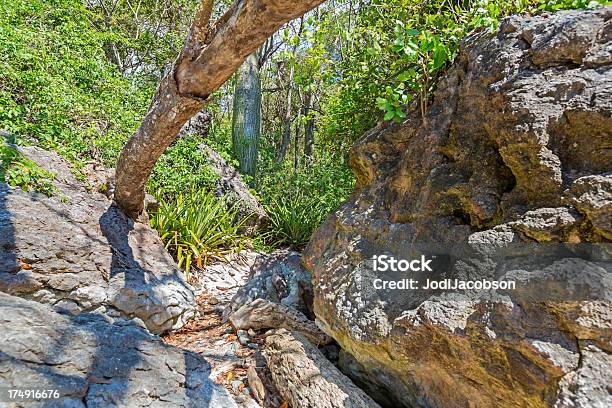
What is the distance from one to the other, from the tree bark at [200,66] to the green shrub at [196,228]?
47.1 inches

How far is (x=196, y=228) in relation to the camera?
4984mm

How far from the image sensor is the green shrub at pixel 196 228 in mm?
4695

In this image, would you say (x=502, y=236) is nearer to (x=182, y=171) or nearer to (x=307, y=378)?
(x=307, y=378)

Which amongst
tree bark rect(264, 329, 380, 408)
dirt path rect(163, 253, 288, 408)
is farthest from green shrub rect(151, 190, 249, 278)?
tree bark rect(264, 329, 380, 408)

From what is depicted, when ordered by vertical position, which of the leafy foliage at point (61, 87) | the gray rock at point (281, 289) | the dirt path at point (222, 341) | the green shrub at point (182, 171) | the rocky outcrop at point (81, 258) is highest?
the leafy foliage at point (61, 87)

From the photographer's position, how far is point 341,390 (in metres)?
2.15

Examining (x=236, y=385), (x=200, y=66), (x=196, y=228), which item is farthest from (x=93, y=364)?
(x=196, y=228)

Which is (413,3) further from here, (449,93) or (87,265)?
(87,265)

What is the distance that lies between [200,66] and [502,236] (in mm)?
2115

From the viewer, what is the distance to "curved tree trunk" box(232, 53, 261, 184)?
7.46 metres

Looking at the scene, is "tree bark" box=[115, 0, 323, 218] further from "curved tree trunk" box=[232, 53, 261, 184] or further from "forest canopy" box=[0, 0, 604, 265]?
"curved tree trunk" box=[232, 53, 261, 184]

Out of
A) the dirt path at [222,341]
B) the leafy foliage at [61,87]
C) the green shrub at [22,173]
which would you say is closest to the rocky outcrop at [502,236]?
the dirt path at [222,341]

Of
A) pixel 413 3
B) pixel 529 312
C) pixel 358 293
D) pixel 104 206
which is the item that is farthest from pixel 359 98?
pixel 104 206

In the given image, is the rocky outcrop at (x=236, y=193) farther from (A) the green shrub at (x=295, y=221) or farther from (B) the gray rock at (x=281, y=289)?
(B) the gray rock at (x=281, y=289)
